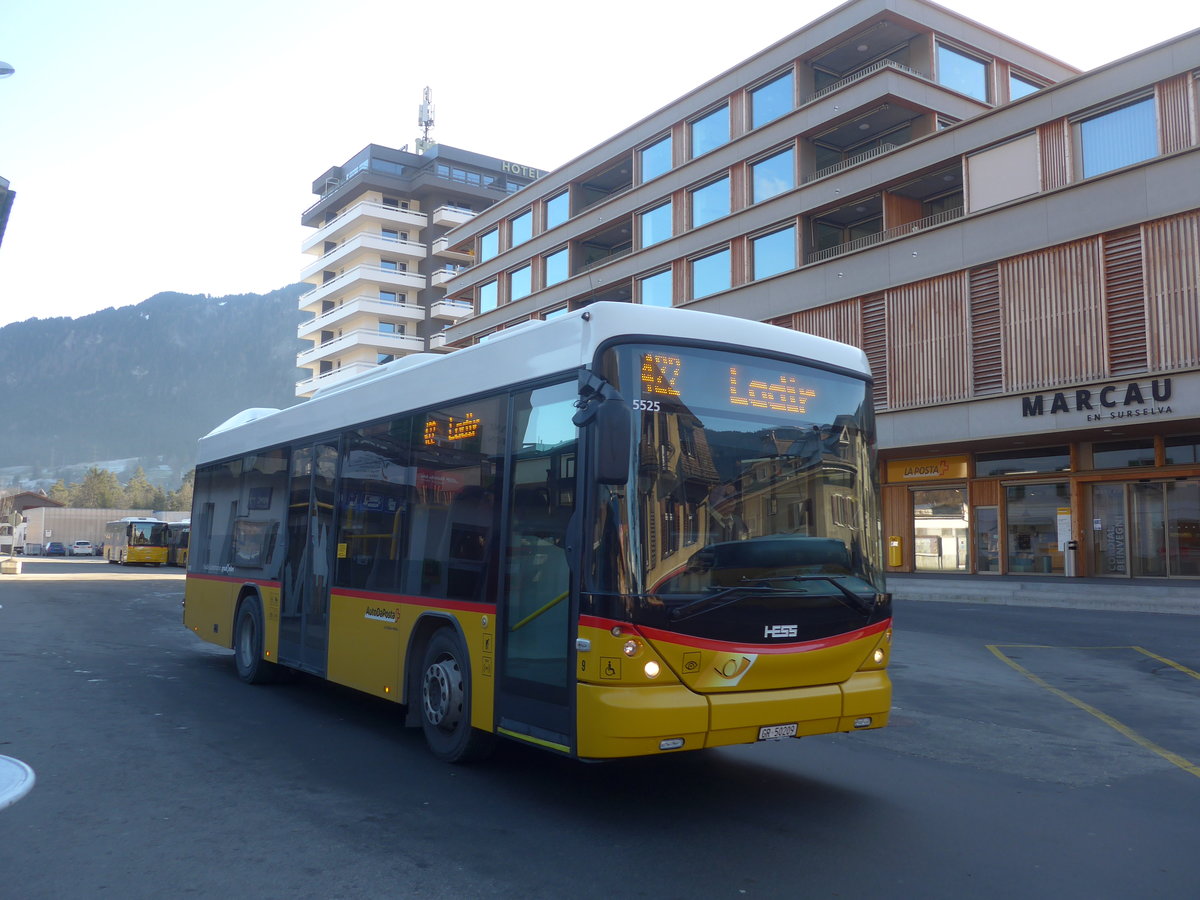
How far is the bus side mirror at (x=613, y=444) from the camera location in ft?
17.9

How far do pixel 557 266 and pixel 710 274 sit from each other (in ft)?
39.0

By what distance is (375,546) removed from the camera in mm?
8414

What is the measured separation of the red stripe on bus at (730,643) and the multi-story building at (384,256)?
202ft

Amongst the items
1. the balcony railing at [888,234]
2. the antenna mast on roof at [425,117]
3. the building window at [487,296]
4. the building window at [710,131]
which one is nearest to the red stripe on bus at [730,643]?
the balcony railing at [888,234]

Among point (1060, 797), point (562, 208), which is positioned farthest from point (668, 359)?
point (562, 208)

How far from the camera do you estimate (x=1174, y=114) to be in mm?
24969

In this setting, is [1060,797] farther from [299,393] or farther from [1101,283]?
[299,393]

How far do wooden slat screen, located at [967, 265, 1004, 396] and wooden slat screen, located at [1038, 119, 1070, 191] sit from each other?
2701 millimetres

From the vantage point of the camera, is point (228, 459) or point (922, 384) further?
point (922, 384)

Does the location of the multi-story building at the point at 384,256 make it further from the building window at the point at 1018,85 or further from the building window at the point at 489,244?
the building window at the point at 1018,85

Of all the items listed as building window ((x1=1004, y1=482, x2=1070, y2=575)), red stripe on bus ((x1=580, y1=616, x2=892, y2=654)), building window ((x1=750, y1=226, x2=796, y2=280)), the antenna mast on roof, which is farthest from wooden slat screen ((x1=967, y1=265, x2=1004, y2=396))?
the antenna mast on roof

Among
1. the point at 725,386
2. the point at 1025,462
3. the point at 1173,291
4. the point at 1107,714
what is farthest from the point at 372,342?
the point at 725,386

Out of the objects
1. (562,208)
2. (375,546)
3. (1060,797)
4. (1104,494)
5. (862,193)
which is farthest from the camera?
(562,208)

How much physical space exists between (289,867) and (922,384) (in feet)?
92.2
